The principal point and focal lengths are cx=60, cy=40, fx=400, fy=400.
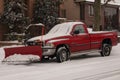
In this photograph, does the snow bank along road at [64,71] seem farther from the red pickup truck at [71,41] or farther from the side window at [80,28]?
the side window at [80,28]

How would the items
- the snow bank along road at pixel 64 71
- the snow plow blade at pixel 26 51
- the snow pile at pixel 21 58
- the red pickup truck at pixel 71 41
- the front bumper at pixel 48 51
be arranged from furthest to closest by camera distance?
the red pickup truck at pixel 71 41 → the front bumper at pixel 48 51 → the snow plow blade at pixel 26 51 → the snow pile at pixel 21 58 → the snow bank along road at pixel 64 71

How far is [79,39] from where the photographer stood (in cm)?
1833

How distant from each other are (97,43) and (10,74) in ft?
23.0

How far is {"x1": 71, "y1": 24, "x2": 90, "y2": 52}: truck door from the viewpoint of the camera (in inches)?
712

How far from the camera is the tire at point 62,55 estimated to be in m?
17.0

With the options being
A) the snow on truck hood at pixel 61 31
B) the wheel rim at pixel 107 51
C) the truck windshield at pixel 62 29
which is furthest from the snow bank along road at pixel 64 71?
the wheel rim at pixel 107 51

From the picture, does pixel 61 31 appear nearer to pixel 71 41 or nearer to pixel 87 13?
pixel 71 41

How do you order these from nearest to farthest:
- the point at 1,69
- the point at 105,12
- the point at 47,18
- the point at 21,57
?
the point at 1,69, the point at 21,57, the point at 47,18, the point at 105,12

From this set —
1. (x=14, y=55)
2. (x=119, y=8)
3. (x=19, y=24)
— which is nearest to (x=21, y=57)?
(x=14, y=55)

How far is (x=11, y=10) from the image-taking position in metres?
30.6

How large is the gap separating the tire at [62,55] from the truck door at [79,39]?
0.67 metres

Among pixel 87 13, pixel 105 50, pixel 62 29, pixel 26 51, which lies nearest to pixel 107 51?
pixel 105 50

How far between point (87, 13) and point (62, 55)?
28.8 meters

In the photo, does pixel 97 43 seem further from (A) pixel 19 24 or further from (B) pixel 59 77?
(A) pixel 19 24
